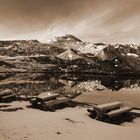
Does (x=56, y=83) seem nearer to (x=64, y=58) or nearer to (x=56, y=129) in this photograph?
(x=64, y=58)

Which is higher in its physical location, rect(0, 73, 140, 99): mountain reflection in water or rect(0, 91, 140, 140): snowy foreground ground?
rect(0, 73, 140, 99): mountain reflection in water

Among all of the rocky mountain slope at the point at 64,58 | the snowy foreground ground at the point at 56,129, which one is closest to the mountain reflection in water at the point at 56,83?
the rocky mountain slope at the point at 64,58

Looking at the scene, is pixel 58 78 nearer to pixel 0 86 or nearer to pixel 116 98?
pixel 0 86

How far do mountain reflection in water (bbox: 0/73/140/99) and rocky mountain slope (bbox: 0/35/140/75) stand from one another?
8.62ft

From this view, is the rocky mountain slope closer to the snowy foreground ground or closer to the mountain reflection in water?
the mountain reflection in water

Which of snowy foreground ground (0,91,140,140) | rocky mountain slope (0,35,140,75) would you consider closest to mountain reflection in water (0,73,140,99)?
rocky mountain slope (0,35,140,75)

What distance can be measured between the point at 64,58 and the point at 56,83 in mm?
10779

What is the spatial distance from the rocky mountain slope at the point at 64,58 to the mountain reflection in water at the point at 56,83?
8.62ft

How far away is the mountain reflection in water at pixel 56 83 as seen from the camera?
62.2 feet

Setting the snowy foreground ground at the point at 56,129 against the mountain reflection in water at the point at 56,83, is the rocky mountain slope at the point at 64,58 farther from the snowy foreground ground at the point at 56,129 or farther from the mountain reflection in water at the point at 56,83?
the snowy foreground ground at the point at 56,129

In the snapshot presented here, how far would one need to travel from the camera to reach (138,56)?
3978 cm

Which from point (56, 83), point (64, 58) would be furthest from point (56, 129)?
point (64, 58)

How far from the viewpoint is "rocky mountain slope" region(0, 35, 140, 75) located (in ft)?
92.1

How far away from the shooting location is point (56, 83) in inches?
A: 840
